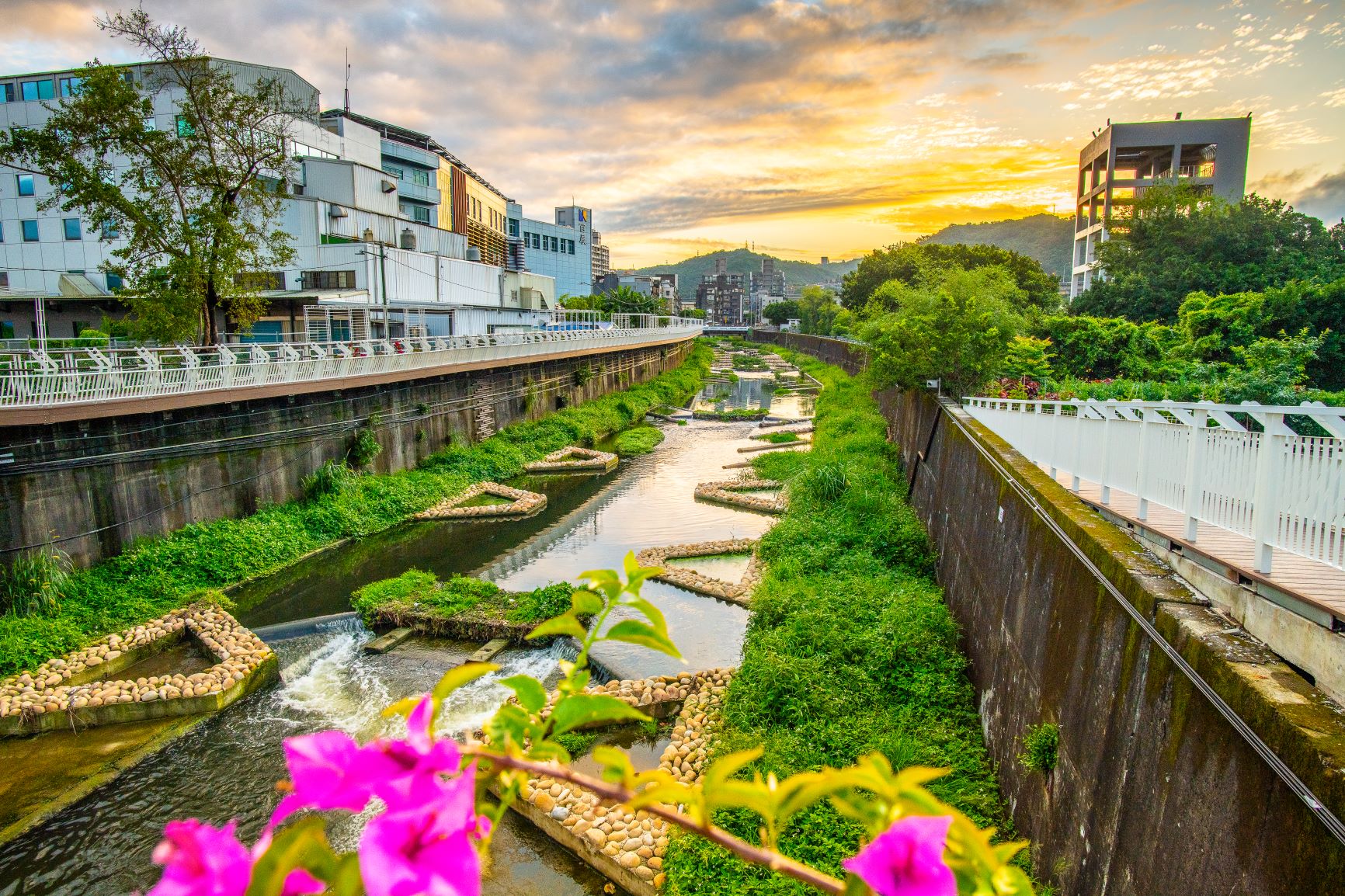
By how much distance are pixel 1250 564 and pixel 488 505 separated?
67.8ft

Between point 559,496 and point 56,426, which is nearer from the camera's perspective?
point 56,426

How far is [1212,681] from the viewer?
4.32 m

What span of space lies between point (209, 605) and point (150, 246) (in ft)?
35.6

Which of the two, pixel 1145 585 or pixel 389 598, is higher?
pixel 1145 585

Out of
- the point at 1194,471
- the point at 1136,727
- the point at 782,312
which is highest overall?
the point at 782,312

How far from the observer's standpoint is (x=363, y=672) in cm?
1325

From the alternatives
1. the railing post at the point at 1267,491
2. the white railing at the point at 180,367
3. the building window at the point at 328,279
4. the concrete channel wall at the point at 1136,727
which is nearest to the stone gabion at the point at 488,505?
the white railing at the point at 180,367

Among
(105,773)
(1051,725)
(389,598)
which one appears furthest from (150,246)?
(1051,725)

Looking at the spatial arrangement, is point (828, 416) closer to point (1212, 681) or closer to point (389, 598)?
point (389, 598)

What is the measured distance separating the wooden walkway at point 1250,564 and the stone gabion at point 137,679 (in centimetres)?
1261

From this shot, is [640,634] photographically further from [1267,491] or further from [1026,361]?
[1026,361]

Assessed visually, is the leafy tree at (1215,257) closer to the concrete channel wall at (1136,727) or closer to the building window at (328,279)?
the concrete channel wall at (1136,727)

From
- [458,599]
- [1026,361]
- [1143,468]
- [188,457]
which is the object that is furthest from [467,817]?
[1026,361]

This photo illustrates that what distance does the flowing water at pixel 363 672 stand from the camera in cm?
890
